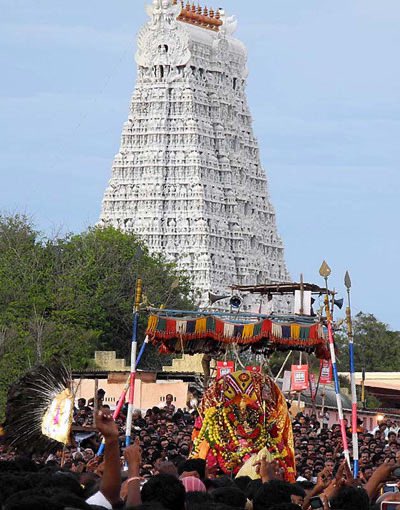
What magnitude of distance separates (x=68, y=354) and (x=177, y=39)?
48293 mm

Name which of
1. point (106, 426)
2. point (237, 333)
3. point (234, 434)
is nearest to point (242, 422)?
point (234, 434)

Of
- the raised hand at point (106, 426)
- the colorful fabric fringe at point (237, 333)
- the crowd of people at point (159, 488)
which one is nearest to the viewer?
the crowd of people at point (159, 488)

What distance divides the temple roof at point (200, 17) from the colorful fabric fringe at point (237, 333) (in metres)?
75.7

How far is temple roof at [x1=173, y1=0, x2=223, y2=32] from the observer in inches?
4208

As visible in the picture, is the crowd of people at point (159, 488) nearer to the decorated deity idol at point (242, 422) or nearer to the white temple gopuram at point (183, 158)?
the decorated deity idol at point (242, 422)

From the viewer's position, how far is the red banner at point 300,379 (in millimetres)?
41062

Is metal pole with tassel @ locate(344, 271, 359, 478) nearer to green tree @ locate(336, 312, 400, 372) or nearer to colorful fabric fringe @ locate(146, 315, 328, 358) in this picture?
colorful fabric fringe @ locate(146, 315, 328, 358)

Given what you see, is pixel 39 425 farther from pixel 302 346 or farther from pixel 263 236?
pixel 263 236

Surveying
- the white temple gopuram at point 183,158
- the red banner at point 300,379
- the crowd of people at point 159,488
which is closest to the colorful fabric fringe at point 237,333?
the red banner at point 300,379

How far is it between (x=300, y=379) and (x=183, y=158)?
64.9 metres

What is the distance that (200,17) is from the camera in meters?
108

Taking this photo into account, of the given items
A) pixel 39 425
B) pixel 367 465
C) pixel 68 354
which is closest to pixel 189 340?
pixel 367 465

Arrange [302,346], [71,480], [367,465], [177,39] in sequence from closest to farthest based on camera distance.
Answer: [71,480]
[367,465]
[302,346]
[177,39]

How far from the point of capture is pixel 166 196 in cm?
10531
